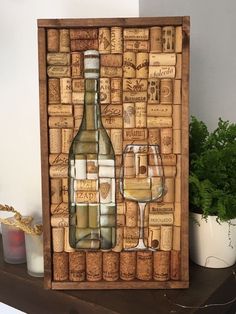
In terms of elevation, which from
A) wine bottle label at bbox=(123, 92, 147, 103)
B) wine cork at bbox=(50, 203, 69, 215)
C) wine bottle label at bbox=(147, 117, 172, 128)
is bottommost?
wine cork at bbox=(50, 203, 69, 215)

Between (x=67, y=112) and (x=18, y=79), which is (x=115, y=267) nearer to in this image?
(x=67, y=112)

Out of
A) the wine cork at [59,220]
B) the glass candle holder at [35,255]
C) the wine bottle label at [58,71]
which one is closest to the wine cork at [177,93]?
the wine bottle label at [58,71]

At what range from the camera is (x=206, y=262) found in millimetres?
811

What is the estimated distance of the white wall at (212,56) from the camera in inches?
36.4

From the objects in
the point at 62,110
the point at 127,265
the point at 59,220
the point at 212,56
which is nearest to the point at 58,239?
the point at 59,220

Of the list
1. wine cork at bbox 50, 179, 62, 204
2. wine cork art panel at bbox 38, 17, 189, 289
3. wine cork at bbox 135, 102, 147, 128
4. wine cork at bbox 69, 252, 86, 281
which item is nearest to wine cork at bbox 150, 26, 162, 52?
wine cork art panel at bbox 38, 17, 189, 289

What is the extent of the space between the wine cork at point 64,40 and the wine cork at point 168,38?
0.18 meters

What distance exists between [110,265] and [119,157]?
214mm

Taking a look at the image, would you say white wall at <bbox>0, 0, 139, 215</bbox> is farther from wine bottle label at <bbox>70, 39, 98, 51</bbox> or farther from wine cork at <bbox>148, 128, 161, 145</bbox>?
wine cork at <bbox>148, 128, 161, 145</bbox>

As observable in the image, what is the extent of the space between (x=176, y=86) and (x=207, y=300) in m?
0.40

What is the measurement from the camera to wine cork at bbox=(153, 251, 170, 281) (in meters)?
0.74

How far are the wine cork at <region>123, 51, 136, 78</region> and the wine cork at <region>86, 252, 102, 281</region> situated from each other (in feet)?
1.16

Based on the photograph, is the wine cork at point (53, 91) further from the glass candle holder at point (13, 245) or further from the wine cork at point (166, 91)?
the glass candle holder at point (13, 245)

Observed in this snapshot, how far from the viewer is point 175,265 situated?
0.74 metres
